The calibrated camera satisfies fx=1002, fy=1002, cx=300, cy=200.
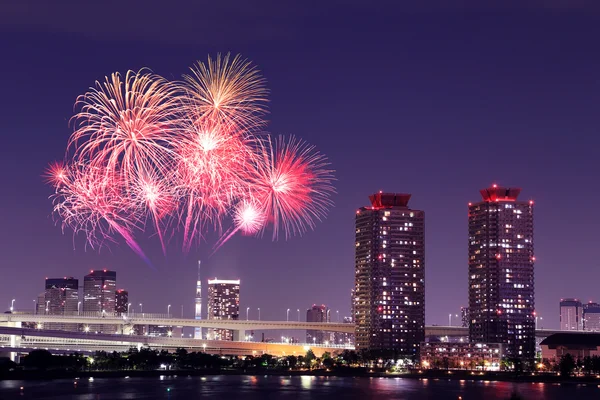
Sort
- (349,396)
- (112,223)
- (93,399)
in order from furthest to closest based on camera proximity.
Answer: (349,396) < (93,399) < (112,223)

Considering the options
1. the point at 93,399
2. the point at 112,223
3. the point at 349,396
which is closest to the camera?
the point at 112,223

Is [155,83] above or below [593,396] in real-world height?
above

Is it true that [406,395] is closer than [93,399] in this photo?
No

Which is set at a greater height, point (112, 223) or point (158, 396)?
point (112, 223)

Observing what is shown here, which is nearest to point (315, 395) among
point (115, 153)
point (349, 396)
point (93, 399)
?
point (349, 396)

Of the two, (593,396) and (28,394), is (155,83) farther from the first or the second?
(593,396)

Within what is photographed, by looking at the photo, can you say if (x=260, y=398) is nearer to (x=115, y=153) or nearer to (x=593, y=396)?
(x=593, y=396)

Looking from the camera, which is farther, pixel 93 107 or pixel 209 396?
pixel 209 396

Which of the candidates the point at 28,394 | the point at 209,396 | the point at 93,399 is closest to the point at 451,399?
the point at 209,396

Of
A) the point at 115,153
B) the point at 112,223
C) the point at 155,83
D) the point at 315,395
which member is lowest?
the point at 315,395
